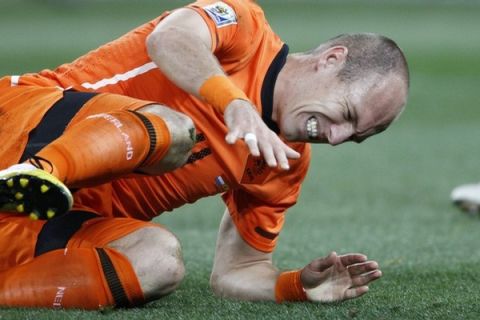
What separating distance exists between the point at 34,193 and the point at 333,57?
0.99 meters

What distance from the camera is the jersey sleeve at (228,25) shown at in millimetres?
2824

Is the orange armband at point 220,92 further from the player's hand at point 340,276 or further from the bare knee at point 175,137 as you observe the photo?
the player's hand at point 340,276

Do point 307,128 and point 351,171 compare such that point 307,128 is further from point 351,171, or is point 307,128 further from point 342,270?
point 351,171

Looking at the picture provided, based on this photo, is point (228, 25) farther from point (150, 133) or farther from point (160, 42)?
point (150, 133)

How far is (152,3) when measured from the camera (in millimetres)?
19609

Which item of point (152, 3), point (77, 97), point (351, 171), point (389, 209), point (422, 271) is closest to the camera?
point (77, 97)

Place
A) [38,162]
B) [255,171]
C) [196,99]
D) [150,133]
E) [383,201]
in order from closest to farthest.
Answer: [38,162] < [150,133] < [196,99] < [255,171] < [383,201]

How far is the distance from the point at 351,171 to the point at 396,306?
426cm

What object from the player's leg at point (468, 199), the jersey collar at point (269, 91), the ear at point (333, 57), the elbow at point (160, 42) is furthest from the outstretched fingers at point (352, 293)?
the player's leg at point (468, 199)

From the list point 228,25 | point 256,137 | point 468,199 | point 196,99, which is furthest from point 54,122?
point 468,199

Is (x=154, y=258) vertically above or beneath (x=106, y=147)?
beneath

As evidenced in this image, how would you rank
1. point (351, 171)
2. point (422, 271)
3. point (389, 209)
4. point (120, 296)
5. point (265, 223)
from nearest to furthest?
point (120, 296), point (265, 223), point (422, 271), point (389, 209), point (351, 171)

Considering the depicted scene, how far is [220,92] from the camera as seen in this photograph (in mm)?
2545

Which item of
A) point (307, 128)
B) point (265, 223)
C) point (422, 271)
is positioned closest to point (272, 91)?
point (307, 128)
